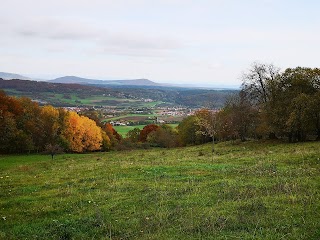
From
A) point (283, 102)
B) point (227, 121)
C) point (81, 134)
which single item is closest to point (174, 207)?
point (283, 102)

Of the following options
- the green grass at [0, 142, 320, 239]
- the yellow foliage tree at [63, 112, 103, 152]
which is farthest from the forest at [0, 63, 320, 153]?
the green grass at [0, 142, 320, 239]

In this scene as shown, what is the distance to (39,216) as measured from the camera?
34.6ft

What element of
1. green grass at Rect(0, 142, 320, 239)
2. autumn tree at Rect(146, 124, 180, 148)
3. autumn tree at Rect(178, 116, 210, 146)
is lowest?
autumn tree at Rect(146, 124, 180, 148)

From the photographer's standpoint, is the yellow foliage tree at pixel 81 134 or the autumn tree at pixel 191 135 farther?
the autumn tree at pixel 191 135

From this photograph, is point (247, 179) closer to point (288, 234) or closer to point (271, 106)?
point (288, 234)

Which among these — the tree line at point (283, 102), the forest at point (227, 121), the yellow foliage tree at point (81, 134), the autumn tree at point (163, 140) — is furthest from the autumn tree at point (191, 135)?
the tree line at point (283, 102)

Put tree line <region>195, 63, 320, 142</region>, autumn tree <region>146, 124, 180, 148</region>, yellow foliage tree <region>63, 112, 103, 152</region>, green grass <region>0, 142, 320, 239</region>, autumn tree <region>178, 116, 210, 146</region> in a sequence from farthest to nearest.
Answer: autumn tree <region>146, 124, 180, 148</region>, autumn tree <region>178, 116, 210, 146</region>, yellow foliage tree <region>63, 112, 103, 152</region>, tree line <region>195, 63, 320, 142</region>, green grass <region>0, 142, 320, 239</region>

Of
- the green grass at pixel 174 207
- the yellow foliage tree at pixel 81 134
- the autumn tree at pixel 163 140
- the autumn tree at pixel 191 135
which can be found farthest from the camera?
the autumn tree at pixel 163 140

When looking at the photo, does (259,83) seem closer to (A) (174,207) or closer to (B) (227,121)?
(B) (227,121)

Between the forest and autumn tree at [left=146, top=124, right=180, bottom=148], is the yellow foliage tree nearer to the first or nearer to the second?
the forest

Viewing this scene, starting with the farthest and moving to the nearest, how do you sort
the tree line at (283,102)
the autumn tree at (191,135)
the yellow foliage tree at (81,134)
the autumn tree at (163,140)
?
the autumn tree at (163,140)
the autumn tree at (191,135)
the yellow foliage tree at (81,134)
the tree line at (283,102)

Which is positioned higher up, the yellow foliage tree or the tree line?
the tree line

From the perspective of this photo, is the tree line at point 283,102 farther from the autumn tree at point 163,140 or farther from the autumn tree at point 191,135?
the autumn tree at point 163,140

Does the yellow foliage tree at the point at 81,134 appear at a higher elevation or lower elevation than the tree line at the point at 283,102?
lower
